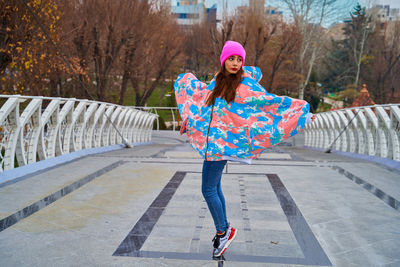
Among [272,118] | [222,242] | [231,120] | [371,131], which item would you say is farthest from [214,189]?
[371,131]

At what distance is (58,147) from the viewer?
7.32 meters

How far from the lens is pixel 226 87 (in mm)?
3137

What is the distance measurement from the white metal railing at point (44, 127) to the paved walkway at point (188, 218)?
0.44 meters

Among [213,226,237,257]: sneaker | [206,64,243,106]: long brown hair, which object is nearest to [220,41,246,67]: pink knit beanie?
[206,64,243,106]: long brown hair

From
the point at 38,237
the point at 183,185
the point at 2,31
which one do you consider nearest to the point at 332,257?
the point at 38,237

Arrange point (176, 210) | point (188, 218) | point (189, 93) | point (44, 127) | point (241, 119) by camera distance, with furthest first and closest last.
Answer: point (44, 127), point (176, 210), point (188, 218), point (189, 93), point (241, 119)

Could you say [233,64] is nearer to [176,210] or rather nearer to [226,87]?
[226,87]

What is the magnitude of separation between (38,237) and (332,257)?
2224 mm

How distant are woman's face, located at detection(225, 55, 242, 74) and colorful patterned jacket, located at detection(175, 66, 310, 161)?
9 cm

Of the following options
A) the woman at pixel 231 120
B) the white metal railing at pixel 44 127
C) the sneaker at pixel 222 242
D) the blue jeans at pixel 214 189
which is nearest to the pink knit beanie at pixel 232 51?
the woman at pixel 231 120

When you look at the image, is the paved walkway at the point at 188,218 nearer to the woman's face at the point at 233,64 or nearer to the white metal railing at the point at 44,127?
the white metal railing at the point at 44,127

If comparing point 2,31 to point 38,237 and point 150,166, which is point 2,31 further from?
point 38,237

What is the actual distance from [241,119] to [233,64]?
0.41m

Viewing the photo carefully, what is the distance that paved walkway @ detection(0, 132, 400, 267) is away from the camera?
9.98 feet
